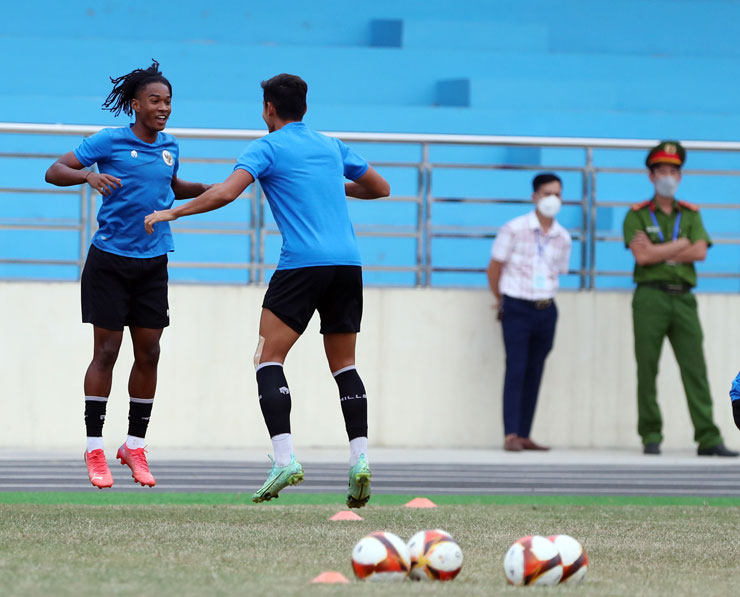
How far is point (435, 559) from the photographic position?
4305mm

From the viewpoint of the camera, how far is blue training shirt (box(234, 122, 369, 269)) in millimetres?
5922

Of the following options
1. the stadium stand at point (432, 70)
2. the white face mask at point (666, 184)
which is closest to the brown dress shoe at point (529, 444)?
the white face mask at point (666, 184)

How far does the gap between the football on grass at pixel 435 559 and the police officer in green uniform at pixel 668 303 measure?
6941mm

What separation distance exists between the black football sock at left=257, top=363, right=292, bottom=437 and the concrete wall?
5.27 m

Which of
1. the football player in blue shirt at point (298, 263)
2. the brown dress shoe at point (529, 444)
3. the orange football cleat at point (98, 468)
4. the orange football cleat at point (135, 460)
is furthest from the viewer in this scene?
the brown dress shoe at point (529, 444)

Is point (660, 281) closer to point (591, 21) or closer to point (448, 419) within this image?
point (448, 419)

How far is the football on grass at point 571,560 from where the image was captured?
14.0 ft

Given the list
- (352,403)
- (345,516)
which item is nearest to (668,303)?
(345,516)

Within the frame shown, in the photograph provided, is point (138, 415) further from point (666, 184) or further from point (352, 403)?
point (666, 184)

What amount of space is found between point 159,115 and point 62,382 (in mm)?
4973

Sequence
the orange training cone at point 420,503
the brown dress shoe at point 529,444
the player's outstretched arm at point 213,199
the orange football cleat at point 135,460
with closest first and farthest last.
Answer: the player's outstretched arm at point 213,199, the orange football cleat at point 135,460, the orange training cone at point 420,503, the brown dress shoe at point 529,444

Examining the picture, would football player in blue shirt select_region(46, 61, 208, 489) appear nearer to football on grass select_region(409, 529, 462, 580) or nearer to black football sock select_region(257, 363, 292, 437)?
black football sock select_region(257, 363, 292, 437)

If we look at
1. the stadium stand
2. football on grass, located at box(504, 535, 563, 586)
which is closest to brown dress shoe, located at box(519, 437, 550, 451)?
the stadium stand

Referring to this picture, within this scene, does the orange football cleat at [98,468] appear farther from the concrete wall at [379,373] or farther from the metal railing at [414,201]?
the concrete wall at [379,373]
